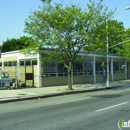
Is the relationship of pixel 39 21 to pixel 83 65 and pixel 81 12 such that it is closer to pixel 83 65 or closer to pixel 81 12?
pixel 81 12

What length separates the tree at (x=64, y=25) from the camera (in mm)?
20125

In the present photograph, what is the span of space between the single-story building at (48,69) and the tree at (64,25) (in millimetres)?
4268

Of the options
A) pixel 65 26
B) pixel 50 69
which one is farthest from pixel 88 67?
pixel 65 26

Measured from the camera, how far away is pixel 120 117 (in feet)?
30.2

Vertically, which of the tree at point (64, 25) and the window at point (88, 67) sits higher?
the tree at point (64, 25)

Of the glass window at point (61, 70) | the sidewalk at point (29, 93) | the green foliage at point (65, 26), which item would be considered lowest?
the sidewalk at point (29, 93)

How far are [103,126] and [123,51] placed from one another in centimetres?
3094

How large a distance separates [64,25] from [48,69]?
791cm

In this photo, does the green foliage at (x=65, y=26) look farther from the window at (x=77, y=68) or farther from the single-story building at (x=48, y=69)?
the window at (x=77, y=68)

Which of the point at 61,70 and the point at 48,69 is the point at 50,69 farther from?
the point at 61,70

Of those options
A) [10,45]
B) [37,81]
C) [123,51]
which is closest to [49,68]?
[37,81]

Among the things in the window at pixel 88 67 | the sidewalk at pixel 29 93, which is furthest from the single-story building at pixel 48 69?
the sidewalk at pixel 29 93

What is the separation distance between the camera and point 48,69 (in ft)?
87.2

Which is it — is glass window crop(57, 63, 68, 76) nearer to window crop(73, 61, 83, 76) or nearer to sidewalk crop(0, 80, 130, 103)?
window crop(73, 61, 83, 76)
